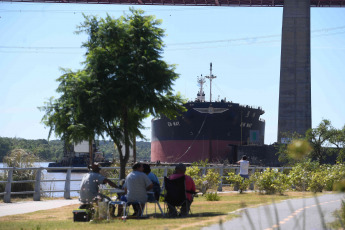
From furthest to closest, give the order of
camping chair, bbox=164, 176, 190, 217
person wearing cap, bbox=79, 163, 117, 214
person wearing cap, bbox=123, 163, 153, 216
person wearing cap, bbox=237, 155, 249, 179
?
person wearing cap, bbox=237, 155, 249, 179 → camping chair, bbox=164, 176, 190, 217 → person wearing cap, bbox=79, 163, 117, 214 → person wearing cap, bbox=123, 163, 153, 216

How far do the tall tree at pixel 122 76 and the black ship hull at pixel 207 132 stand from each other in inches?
1457

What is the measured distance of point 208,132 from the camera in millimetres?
50562

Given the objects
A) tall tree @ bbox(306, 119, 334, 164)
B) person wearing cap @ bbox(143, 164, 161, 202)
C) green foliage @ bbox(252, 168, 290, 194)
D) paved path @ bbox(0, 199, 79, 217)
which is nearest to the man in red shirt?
person wearing cap @ bbox(143, 164, 161, 202)

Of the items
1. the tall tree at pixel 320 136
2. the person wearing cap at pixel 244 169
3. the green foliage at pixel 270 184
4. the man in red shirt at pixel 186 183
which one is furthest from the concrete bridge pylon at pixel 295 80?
the man in red shirt at pixel 186 183

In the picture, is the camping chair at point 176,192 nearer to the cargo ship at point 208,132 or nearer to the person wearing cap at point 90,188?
the person wearing cap at point 90,188

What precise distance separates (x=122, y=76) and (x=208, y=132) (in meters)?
38.9

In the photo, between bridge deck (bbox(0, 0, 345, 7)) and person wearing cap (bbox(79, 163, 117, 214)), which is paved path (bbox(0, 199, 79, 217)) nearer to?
person wearing cap (bbox(79, 163, 117, 214))

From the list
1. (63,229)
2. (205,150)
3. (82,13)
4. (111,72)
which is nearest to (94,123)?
(111,72)

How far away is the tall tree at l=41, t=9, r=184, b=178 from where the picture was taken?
Answer: 11891mm

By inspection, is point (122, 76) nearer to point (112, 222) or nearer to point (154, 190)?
point (154, 190)

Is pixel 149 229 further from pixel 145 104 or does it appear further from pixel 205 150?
pixel 205 150

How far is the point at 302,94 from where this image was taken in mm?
44562

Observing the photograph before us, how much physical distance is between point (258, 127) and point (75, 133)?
4794cm

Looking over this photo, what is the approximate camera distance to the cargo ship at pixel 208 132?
50737mm
